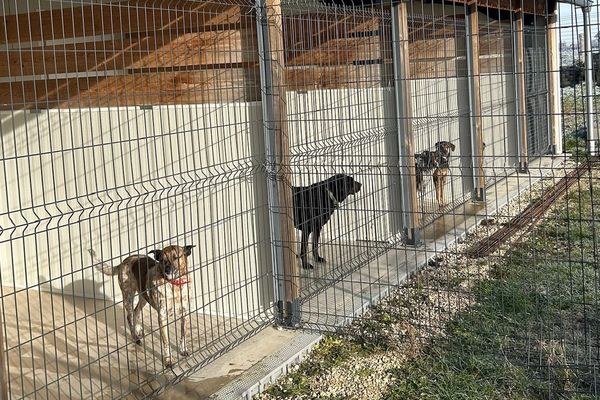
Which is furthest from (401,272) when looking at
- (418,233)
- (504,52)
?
(504,52)

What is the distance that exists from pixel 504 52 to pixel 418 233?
441 centimetres

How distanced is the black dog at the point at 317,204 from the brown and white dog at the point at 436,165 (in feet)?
4.31

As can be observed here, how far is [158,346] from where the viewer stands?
15.1ft

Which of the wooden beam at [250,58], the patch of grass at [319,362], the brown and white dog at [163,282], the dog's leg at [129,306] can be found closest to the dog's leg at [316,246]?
the patch of grass at [319,362]

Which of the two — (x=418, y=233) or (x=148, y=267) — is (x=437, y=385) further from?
(x=418, y=233)

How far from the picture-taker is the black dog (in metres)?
5.54

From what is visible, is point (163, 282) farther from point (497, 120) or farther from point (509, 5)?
point (497, 120)

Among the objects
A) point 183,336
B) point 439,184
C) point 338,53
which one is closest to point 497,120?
point 439,184

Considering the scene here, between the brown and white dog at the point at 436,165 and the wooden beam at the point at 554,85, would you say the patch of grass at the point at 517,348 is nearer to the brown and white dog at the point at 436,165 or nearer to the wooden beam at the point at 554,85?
the brown and white dog at the point at 436,165

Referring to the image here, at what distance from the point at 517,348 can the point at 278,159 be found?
1817 millimetres

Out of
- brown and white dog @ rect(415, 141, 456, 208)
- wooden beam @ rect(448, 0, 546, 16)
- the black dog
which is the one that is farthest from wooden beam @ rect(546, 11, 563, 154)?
the black dog

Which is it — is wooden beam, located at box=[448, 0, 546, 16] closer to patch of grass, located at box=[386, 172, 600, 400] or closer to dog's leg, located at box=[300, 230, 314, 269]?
dog's leg, located at box=[300, 230, 314, 269]

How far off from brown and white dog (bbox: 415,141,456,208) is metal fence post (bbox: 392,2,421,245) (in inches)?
6.9

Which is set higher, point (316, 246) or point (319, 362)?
point (316, 246)
